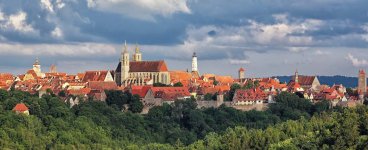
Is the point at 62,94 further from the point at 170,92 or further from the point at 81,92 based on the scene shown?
Result: the point at 170,92

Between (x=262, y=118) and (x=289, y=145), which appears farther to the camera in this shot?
(x=262, y=118)

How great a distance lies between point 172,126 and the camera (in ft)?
345

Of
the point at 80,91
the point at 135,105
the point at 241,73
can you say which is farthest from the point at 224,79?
the point at 135,105

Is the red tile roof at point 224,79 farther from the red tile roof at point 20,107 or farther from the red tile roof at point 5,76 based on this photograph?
the red tile roof at point 20,107

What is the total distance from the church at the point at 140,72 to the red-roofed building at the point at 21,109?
3736 cm

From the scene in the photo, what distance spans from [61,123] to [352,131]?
36.5 metres

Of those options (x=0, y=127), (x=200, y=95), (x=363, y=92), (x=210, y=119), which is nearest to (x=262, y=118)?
(x=210, y=119)

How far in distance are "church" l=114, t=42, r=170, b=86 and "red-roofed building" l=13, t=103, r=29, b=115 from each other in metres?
37.4

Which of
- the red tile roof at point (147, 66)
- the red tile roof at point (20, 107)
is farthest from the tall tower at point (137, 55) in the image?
the red tile roof at point (20, 107)

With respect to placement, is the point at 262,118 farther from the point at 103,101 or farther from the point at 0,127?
the point at 0,127

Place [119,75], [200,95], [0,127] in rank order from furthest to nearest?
[119,75] < [200,95] < [0,127]

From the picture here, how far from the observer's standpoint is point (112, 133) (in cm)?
9431

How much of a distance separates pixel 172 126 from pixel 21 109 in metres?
19.2

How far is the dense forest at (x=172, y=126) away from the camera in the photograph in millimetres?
68438
